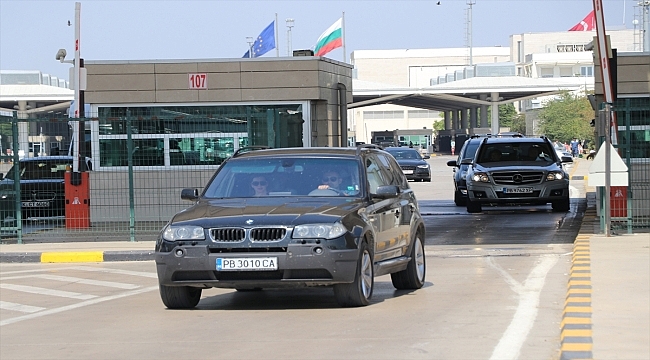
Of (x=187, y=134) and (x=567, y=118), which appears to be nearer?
(x=187, y=134)

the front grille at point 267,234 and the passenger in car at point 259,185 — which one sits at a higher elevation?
the passenger in car at point 259,185

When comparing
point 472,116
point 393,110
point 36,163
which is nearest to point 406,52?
point 393,110

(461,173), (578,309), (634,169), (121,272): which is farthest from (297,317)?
(461,173)

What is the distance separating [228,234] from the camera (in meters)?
10.6

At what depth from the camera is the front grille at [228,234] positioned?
1059 cm

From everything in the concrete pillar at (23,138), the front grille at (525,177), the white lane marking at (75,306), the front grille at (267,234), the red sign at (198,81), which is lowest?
the white lane marking at (75,306)

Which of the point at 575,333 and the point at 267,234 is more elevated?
the point at 267,234

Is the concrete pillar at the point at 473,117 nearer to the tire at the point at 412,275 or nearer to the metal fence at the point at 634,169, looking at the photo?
the metal fence at the point at 634,169

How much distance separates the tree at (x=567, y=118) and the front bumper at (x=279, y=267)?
97.0 metres

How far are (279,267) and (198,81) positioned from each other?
1372 cm

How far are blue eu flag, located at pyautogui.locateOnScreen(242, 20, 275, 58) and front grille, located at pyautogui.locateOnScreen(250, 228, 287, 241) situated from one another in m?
39.0

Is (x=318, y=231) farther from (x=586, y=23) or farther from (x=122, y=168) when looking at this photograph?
(x=586, y=23)

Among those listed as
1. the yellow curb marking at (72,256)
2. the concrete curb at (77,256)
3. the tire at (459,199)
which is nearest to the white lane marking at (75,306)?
the concrete curb at (77,256)

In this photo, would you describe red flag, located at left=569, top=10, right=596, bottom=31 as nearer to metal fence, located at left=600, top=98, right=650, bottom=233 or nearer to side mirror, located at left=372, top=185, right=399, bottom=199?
metal fence, located at left=600, top=98, right=650, bottom=233
